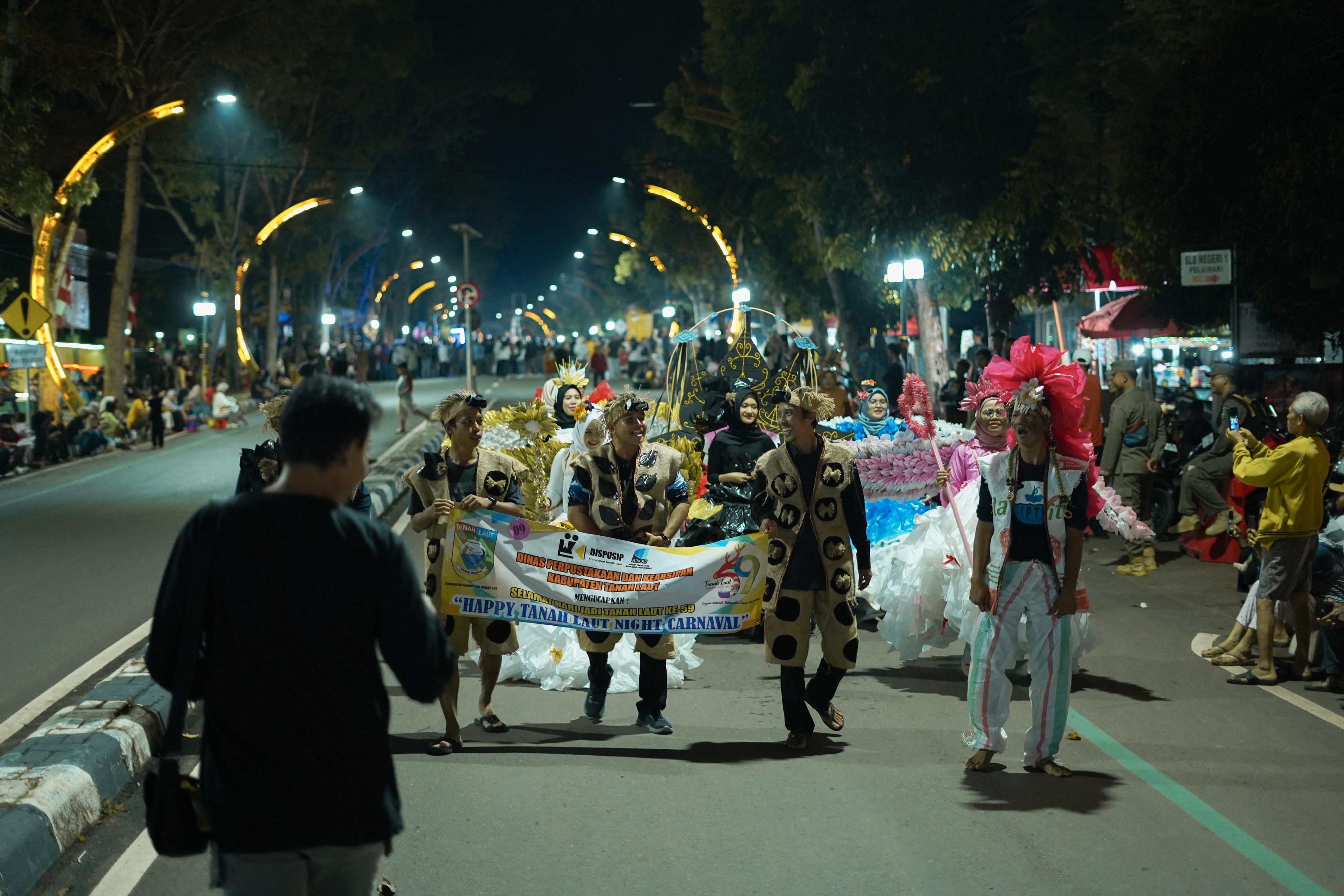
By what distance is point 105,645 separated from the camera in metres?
9.87

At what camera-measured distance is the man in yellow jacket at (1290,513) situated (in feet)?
27.4

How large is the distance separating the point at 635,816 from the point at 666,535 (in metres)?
1.95

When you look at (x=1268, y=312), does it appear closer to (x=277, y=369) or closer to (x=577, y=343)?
(x=277, y=369)

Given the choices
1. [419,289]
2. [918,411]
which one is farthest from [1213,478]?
[419,289]

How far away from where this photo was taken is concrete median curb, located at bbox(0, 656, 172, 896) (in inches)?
202

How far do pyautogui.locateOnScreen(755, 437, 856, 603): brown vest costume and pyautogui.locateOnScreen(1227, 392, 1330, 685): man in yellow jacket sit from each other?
275 centimetres

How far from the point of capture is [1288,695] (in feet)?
27.0

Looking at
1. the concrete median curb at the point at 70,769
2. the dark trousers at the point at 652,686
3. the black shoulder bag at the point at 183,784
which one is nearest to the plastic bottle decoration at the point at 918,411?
the dark trousers at the point at 652,686

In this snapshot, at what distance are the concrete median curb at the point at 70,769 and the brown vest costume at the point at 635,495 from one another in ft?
7.86

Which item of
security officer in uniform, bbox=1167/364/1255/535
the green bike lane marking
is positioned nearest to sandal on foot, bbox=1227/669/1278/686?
the green bike lane marking

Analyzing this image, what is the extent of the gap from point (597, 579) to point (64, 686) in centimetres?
360

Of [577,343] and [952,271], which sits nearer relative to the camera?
[952,271]

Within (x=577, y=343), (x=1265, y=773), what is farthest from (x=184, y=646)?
(x=577, y=343)

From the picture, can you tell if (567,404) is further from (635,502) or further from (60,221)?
(60,221)
